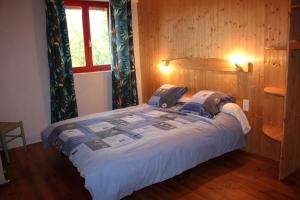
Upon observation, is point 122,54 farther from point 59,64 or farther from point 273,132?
point 273,132

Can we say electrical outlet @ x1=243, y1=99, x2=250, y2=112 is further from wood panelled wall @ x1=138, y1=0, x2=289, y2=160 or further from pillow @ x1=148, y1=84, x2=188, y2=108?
pillow @ x1=148, y1=84, x2=188, y2=108

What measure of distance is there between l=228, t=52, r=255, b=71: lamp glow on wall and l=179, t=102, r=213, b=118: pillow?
0.70 metres

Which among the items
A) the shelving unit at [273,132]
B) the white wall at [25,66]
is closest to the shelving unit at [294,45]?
the shelving unit at [273,132]

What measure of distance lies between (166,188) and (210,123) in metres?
0.91

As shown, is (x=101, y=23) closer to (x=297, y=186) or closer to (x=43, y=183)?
(x=43, y=183)

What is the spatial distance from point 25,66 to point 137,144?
2.30 metres

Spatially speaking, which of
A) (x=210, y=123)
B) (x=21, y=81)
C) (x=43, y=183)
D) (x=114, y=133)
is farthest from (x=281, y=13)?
(x=21, y=81)

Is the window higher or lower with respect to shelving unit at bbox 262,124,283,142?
higher

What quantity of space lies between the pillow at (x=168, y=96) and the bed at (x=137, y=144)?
0.22 m

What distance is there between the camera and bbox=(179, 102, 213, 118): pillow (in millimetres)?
3253

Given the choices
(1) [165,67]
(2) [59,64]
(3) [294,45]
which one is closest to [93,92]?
(2) [59,64]

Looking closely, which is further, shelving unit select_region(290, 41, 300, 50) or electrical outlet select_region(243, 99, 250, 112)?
electrical outlet select_region(243, 99, 250, 112)

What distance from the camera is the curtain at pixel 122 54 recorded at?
4484 millimetres

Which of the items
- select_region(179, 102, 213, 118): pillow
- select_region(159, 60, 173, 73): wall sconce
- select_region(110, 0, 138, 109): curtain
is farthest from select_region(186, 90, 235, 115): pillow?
select_region(110, 0, 138, 109): curtain
